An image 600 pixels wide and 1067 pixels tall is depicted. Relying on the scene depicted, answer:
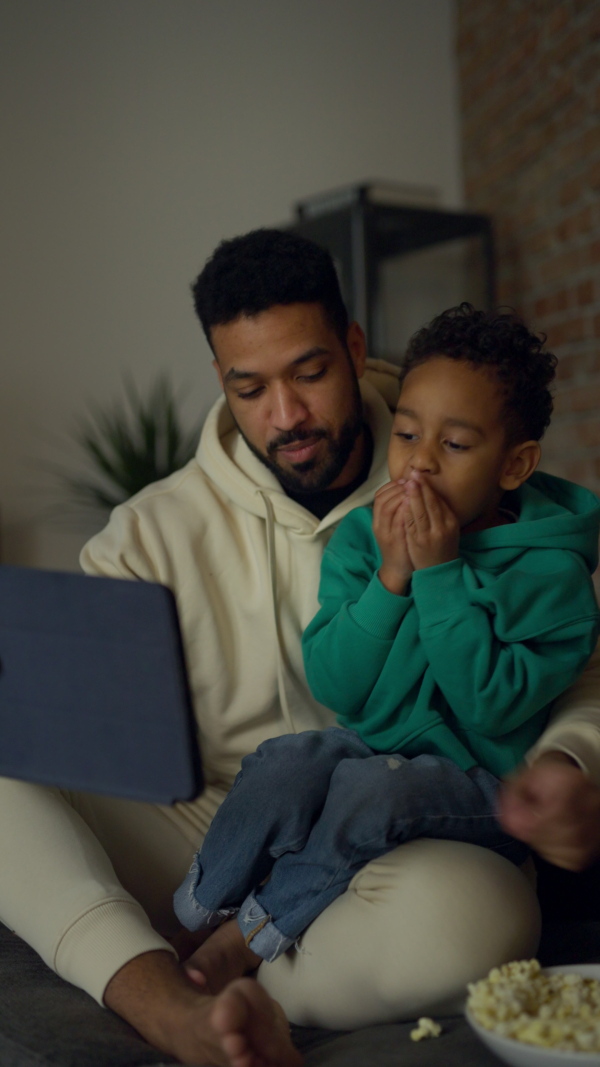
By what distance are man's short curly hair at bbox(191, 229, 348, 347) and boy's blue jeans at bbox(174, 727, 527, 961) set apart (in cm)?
66

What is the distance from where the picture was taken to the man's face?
1.54 meters

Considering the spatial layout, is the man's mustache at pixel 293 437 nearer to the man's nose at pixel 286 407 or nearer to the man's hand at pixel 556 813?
the man's nose at pixel 286 407

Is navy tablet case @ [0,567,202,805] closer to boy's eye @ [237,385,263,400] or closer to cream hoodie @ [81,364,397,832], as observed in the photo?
cream hoodie @ [81,364,397,832]

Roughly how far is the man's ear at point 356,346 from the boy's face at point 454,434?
1.12 feet

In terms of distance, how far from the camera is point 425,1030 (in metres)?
1.08

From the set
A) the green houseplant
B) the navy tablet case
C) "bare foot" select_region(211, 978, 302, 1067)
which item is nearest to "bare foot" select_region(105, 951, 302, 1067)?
"bare foot" select_region(211, 978, 302, 1067)

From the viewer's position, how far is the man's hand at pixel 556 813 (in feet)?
3.33

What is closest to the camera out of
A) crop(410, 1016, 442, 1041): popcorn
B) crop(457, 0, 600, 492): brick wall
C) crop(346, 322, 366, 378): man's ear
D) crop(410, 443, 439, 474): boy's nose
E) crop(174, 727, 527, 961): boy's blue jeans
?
crop(410, 1016, 442, 1041): popcorn

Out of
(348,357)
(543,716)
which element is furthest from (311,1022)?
(348,357)

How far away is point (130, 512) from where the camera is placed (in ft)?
5.16

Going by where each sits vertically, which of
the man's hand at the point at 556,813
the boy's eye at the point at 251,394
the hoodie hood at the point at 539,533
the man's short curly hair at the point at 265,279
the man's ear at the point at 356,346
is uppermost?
the man's short curly hair at the point at 265,279

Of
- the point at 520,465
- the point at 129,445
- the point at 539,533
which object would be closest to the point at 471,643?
the point at 539,533

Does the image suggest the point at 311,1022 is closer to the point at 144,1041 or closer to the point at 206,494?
the point at 144,1041

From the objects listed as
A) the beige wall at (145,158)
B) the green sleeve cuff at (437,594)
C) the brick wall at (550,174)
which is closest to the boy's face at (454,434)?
the green sleeve cuff at (437,594)
